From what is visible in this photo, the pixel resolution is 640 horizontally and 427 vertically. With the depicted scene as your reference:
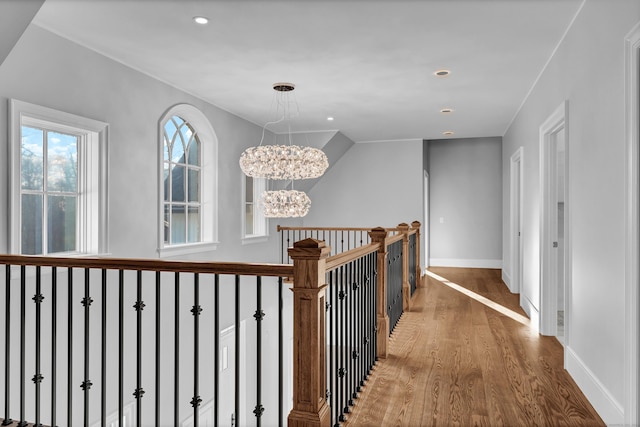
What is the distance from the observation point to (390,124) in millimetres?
6918

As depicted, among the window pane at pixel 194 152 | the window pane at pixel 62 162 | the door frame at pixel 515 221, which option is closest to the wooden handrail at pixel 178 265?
the window pane at pixel 62 162

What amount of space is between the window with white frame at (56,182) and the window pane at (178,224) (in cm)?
126

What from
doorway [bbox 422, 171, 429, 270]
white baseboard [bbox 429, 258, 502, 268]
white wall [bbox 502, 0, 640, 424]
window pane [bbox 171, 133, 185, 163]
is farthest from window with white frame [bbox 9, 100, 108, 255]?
white baseboard [bbox 429, 258, 502, 268]

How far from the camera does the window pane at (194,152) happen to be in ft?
18.0

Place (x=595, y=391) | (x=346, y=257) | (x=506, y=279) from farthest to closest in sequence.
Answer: (x=506, y=279)
(x=595, y=391)
(x=346, y=257)

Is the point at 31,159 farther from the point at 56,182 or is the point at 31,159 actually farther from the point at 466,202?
the point at 466,202

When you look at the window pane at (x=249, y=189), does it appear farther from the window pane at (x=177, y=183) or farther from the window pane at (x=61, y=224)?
the window pane at (x=61, y=224)

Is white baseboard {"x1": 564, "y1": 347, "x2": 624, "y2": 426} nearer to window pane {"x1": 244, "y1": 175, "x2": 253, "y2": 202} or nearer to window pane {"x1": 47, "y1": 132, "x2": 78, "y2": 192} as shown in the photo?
window pane {"x1": 47, "y1": 132, "x2": 78, "y2": 192}

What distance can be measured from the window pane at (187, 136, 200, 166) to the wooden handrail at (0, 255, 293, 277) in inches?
126

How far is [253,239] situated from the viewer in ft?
22.0

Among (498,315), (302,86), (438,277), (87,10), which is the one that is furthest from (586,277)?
(438,277)

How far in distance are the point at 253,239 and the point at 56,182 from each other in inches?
131

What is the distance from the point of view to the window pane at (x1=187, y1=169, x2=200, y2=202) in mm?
5488

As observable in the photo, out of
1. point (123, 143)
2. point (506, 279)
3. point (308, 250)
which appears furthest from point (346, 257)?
point (506, 279)
